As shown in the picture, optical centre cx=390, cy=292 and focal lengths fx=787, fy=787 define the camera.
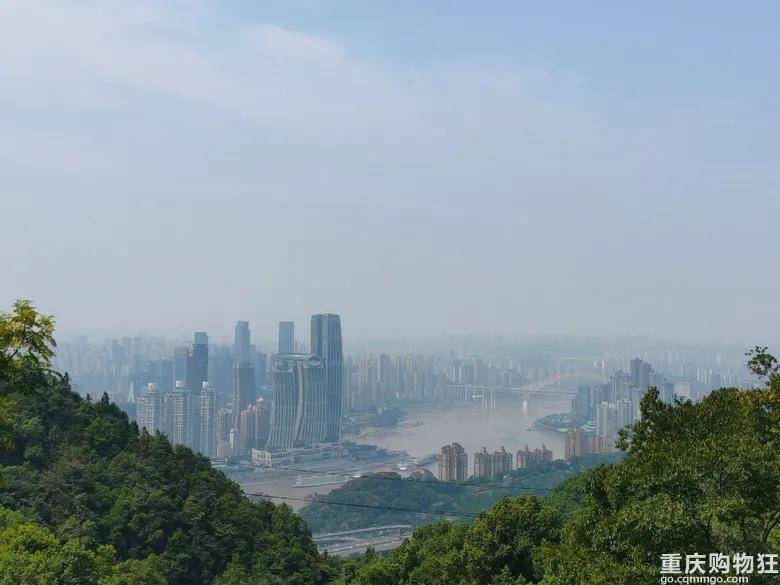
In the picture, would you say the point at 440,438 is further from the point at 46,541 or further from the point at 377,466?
the point at 46,541

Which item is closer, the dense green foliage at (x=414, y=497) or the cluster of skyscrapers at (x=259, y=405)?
the dense green foliage at (x=414, y=497)

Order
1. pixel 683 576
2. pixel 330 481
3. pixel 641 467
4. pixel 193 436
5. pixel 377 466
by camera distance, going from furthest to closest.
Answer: pixel 193 436, pixel 377 466, pixel 330 481, pixel 641 467, pixel 683 576

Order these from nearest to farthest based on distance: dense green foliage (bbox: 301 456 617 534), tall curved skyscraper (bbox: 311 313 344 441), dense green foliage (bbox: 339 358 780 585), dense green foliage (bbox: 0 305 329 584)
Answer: dense green foliage (bbox: 339 358 780 585) → dense green foliage (bbox: 0 305 329 584) → dense green foliage (bbox: 301 456 617 534) → tall curved skyscraper (bbox: 311 313 344 441)

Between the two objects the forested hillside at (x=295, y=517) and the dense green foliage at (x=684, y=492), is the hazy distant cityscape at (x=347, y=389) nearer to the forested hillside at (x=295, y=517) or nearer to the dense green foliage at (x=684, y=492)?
the forested hillside at (x=295, y=517)

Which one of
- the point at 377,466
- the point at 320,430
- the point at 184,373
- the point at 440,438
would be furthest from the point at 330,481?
the point at 184,373

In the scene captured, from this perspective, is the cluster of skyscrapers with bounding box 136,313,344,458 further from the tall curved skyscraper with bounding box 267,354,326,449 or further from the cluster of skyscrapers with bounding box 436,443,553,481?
the cluster of skyscrapers with bounding box 436,443,553,481

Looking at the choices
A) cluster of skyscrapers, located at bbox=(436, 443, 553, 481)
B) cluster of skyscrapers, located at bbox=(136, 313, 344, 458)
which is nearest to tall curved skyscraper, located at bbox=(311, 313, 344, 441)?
cluster of skyscrapers, located at bbox=(136, 313, 344, 458)

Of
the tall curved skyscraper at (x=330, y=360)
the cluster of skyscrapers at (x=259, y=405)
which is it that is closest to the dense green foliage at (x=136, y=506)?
the cluster of skyscrapers at (x=259, y=405)
